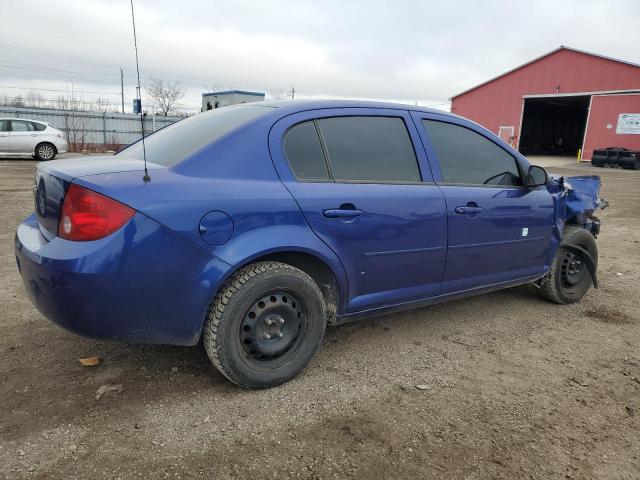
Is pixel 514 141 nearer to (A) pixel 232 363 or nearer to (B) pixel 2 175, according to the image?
(B) pixel 2 175

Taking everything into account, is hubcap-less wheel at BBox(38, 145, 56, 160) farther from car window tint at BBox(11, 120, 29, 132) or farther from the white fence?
the white fence

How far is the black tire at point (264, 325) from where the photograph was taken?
2.52 meters

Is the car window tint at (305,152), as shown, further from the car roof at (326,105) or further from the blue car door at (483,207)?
the blue car door at (483,207)

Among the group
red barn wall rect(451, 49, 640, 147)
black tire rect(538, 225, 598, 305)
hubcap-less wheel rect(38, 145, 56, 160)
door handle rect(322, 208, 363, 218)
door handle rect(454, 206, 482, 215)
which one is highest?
red barn wall rect(451, 49, 640, 147)

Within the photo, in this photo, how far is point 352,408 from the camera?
2.59m

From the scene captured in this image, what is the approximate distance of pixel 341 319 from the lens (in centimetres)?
301

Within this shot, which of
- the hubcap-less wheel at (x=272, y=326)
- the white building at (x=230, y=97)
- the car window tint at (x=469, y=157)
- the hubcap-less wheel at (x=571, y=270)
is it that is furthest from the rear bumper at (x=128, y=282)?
the white building at (x=230, y=97)

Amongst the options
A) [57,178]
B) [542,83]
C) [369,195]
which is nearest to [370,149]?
[369,195]

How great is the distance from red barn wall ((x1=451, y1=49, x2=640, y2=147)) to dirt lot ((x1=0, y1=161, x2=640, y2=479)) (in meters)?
30.2

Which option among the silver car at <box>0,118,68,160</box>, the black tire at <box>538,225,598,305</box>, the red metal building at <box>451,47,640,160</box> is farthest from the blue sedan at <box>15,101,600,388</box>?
the red metal building at <box>451,47,640,160</box>

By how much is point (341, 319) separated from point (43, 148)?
17515 millimetres

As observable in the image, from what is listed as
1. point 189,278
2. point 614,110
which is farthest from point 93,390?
point 614,110

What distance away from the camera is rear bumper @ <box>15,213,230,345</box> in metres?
2.21

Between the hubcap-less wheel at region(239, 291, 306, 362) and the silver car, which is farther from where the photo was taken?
the silver car
